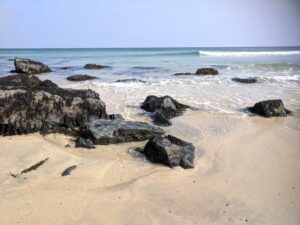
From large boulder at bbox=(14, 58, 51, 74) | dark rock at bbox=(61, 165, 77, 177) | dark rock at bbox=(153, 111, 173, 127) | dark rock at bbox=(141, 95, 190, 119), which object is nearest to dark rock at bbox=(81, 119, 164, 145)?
dark rock at bbox=(153, 111, 173, 127)

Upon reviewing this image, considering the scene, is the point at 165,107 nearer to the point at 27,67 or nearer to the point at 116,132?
the point at 116,132

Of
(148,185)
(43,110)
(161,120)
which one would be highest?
(43,110)

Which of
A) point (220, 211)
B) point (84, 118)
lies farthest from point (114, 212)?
point (84, 118)

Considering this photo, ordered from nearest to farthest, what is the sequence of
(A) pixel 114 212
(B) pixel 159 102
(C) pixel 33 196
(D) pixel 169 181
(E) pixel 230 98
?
(A) pixel 114 212, (C) pixel 33 196, (D) pixel 169 181, (B) pixel 159 102, (E) pixel 230 98

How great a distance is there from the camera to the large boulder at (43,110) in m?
5.47

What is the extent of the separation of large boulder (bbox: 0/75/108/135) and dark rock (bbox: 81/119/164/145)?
578mm

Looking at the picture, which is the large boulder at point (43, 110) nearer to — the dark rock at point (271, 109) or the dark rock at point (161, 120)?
the dark rock at point (161, 120)

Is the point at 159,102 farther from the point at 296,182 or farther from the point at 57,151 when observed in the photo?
the point at 296,182

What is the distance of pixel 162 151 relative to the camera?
4426 millimetres

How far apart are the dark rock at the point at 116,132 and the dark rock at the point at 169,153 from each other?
0.61m

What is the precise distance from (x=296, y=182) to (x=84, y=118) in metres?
3.47

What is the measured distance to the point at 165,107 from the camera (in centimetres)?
717

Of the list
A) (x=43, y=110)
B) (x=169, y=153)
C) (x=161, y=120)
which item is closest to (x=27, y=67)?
(x=43, y=110)

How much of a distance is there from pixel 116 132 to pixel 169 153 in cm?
117
